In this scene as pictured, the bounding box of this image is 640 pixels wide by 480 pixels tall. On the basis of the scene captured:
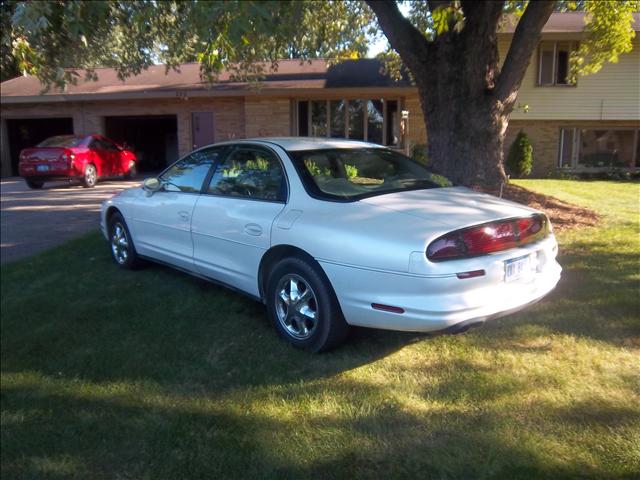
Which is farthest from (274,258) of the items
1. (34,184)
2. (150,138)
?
(150,138)

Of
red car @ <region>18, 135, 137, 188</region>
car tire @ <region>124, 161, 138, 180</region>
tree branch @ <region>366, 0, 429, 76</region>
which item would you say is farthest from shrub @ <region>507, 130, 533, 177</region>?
red car @ <region>18, 135, 137, 188</region>

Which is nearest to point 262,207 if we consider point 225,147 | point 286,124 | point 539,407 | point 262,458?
point 225,147

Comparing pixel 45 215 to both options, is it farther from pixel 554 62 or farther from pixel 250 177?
pixel 554 62

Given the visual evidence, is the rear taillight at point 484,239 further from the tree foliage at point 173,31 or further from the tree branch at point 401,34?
the tree branch at point 401,34

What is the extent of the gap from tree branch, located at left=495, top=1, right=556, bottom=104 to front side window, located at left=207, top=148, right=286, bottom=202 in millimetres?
4378

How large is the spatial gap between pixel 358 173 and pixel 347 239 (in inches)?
48.4

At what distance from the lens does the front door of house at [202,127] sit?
748 inches

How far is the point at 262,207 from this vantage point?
15.1 feet

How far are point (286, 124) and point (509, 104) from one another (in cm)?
1076

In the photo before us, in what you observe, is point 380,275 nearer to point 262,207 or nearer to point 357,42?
point 262,207

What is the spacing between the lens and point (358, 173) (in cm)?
489

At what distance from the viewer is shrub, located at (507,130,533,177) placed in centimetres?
1722

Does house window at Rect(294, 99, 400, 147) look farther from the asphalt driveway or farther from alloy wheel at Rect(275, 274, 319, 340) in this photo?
alloy wheel at Rect(275, 274, 319, 340)

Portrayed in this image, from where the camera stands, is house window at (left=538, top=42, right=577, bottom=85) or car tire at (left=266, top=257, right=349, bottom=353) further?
house window at (left=538, top=42, right=577, bottom=85)
